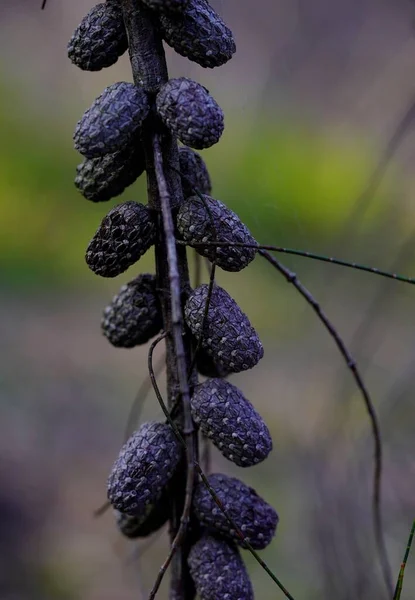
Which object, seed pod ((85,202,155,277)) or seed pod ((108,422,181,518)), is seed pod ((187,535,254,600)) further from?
seed pod ((85,202,155,277))

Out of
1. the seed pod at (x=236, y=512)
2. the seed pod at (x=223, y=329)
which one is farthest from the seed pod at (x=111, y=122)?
the seed pod at (x=236, y=512)

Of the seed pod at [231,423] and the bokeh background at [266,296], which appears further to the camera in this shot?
the bokeh background at [266,296]

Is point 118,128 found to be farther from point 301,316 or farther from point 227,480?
point 301,316

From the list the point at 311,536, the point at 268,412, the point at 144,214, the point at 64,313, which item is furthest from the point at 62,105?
the point at 144,214

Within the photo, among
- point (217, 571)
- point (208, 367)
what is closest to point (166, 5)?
point (208, 367)

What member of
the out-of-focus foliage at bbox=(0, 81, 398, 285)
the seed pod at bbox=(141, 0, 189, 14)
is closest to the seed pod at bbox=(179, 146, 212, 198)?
the seed pod at bbox=(141, 0, 189, 14)

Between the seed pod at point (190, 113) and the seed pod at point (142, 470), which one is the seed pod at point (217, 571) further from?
the seed pod at point (190, 113)
